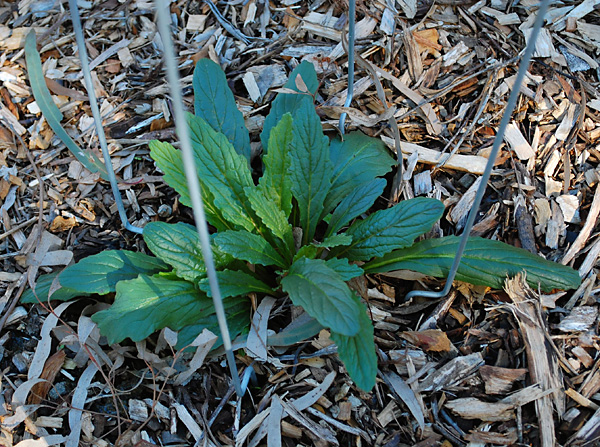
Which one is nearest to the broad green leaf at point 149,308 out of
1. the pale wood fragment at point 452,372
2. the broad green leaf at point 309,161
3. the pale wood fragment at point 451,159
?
the broad green leaf at point 309,161

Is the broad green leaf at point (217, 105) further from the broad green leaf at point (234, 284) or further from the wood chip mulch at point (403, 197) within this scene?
the broad green leaf at point (234, 284)

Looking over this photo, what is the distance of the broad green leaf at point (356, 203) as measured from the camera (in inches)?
67.5

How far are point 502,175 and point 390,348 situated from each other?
81cm

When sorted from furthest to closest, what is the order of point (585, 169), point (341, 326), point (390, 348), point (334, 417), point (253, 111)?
point (253, 111)
point (585, 169)
point (390, 348)
point (334, 417)
point (341, 326)

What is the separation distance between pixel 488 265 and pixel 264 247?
2.32ft

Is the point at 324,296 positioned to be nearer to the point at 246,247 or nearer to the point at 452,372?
the point at 246,247

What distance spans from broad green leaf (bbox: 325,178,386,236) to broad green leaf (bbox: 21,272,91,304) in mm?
888

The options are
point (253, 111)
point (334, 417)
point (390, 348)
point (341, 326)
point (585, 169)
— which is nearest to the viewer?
point (341, 326)

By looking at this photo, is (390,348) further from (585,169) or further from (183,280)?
(585,169)

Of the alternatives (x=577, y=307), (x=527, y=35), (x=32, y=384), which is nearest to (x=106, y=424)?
(x=32, y=384)

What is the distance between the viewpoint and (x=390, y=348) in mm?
1677

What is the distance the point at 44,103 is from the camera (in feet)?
6.72

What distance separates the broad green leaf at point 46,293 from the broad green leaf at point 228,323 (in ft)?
1.33

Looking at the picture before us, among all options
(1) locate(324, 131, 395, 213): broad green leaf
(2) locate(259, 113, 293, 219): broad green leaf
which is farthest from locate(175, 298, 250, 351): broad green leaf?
(1) locate(324, 131, 395, 213): broad green leaf
